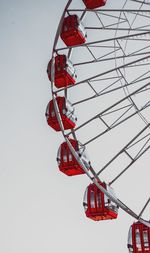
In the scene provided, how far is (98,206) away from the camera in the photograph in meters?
11.6

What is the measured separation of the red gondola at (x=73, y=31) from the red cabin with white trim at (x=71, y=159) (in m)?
3.66

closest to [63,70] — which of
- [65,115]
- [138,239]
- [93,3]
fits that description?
[65,115]

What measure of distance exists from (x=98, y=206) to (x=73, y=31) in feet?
19.8

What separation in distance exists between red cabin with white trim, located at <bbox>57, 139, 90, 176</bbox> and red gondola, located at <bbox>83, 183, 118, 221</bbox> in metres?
0.98

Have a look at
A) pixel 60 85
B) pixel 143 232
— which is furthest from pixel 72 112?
pixel 143 232

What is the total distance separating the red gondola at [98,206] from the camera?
37.7ft

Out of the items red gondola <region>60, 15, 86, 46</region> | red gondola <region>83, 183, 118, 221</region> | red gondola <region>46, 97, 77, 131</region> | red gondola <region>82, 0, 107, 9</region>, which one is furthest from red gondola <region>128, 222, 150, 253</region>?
red gondola <region>82, 0, 107, 9</region>

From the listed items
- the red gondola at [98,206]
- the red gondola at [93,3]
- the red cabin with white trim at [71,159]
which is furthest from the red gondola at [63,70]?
the red gondola at [98,206]

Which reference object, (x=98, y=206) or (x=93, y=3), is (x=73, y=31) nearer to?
(x=93, y=3)

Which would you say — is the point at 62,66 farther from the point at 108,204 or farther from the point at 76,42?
the point at 108,204

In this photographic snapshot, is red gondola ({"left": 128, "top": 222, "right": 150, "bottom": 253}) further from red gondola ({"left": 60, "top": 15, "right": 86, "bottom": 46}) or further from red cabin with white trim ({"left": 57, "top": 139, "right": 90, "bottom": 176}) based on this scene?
red gondola ({"left": 60, "top": 15, "right": 86, "bottom": 46})

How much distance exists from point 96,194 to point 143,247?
2214 millimetres

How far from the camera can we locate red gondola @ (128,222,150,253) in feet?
33.7

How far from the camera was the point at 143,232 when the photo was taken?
10562 millimetres
